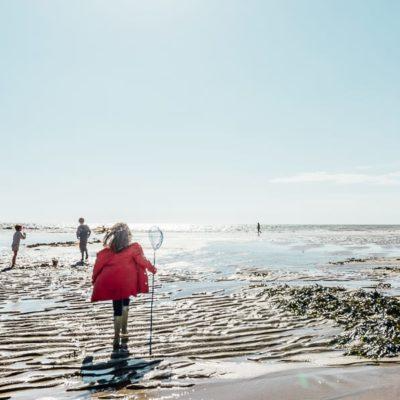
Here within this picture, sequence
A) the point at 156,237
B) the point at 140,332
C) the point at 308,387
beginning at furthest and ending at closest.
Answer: the point at 156,237 → the point at 140,332 → the point at 308,387

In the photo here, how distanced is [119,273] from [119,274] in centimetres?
2

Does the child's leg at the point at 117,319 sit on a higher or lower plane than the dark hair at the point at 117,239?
lower

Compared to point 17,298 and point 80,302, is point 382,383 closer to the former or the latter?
point 80,302

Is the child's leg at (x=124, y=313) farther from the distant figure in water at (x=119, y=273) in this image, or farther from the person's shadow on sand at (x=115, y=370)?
the person's shadow on sand at (x=115, y=370)

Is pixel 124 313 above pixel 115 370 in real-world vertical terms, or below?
above

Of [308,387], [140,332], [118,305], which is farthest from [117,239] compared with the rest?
[308,387]

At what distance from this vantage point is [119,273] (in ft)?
26.1

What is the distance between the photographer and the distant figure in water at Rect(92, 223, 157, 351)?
25.9 ft

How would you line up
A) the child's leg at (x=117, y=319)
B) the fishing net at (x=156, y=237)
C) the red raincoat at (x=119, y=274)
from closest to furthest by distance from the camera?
the child's leg at (x=117, y=319) < the red raincoat at (x=119, y=274) < the fishing net at (x=156, y=237)

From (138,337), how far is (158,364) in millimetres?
1765

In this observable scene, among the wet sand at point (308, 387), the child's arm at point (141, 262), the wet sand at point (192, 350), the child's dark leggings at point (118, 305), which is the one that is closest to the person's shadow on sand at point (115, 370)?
the wet sand at point (192, 350)

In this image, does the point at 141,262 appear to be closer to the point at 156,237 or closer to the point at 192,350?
the point at 156,237

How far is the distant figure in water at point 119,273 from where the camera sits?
789 centimetres

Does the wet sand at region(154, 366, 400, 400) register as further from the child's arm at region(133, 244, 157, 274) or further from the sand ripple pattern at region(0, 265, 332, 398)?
the child's arm at region(133, 244, 157, 274)
